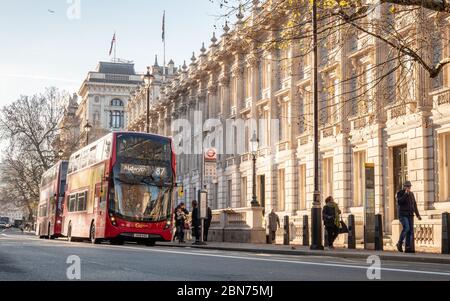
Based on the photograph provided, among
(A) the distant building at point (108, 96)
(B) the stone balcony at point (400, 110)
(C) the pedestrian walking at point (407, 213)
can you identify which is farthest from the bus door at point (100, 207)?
(A) the distant building at point (108, 96)

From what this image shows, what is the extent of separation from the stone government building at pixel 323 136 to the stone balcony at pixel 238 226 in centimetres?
5

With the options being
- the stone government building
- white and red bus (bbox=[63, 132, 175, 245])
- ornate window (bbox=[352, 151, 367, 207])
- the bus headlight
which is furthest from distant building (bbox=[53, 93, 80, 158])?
the bus headlight

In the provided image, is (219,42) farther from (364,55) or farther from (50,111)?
(50,111)

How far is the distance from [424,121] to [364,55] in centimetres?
592

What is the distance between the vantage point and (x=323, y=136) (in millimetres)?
34156

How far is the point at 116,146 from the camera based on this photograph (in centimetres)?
2464

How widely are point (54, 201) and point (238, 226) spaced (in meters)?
10.8

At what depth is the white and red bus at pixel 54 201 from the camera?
38.2 m

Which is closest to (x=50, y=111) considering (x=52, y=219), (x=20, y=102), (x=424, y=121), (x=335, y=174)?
(x=20, y=102)

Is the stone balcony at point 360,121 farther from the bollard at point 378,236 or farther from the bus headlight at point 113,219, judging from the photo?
the bus headlight at point 113,219

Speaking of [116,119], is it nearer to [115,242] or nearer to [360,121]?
[360,121]

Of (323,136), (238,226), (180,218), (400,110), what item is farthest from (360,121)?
(180,218)

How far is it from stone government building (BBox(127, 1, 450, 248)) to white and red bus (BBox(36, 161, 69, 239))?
26.5 ft
